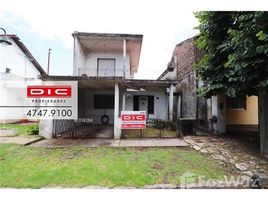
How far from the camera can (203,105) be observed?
11961 millimetres

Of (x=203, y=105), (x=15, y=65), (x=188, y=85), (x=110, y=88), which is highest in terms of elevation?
(x=15, y=65)

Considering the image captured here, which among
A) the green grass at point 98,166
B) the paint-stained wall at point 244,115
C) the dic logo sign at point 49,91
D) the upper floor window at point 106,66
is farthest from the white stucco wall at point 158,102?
the green grass at point 98,166

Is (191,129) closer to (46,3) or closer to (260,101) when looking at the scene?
(260,101)

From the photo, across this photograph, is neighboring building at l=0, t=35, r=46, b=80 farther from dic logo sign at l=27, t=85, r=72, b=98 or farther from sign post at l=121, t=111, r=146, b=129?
sign post at l=121, t=111, r=146, b=129

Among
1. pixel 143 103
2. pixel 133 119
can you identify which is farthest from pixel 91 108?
pixel 133 119

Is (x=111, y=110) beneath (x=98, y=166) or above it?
above

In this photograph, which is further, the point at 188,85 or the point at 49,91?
the point at 188,85

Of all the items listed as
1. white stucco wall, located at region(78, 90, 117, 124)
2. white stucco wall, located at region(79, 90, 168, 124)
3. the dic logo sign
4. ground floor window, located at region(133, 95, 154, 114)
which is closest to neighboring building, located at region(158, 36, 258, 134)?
white stucco wall, located at region(79, 90, 168, 124)

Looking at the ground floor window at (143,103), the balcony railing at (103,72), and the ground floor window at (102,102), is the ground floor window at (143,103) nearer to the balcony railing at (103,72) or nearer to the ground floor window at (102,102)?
the ground floor window at (102,102)

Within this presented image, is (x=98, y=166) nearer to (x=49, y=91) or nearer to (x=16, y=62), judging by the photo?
(x=49, y=91)

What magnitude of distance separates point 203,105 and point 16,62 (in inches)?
567

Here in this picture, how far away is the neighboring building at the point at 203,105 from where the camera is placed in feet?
35.1

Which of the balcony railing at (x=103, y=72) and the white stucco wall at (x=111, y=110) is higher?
the balcony railing at (x=103, y=72)

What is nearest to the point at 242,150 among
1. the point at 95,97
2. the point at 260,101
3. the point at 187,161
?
the point at 260,101
